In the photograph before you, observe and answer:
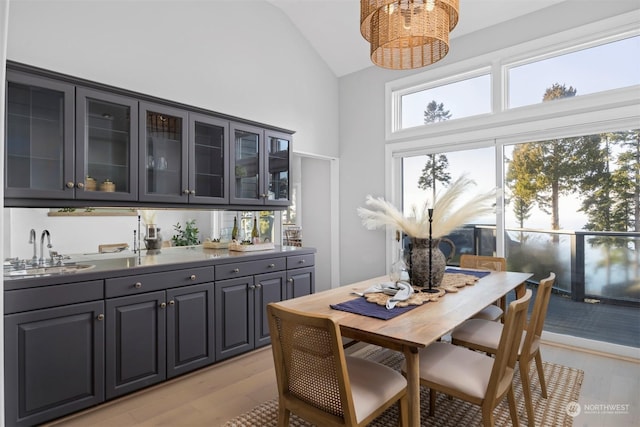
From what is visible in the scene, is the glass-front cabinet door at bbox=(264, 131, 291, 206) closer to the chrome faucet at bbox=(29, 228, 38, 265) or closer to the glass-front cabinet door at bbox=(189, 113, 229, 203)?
the glass-front cabinet door at bbox=(189, 113, 229, 203)

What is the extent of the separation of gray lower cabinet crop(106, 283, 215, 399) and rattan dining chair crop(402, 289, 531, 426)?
68.0 inches

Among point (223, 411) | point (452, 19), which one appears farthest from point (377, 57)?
point (223, 411)

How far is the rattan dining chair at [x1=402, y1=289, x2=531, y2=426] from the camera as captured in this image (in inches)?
61.9

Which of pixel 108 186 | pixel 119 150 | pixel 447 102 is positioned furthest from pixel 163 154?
pixel 447 102

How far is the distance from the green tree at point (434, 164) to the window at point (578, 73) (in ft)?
2.54

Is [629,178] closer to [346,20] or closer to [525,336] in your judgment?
[525,336]

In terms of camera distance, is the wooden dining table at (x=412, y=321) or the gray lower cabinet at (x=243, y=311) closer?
the wooden dining table at (x=412, y=321)

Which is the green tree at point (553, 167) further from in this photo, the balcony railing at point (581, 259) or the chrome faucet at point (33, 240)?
the chrome faucet at point (33, 240)

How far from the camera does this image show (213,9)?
358 cm

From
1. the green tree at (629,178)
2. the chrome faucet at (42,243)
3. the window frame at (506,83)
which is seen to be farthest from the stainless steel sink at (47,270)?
the green tree at (629,178)

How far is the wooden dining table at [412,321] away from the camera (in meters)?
1.50

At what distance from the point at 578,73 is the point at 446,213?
2269 mm

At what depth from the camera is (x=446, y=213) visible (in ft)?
7.75

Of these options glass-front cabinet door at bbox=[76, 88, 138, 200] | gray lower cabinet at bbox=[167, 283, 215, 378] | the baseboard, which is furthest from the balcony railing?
glass-front cabinet door at bbox=[76, 88, 138, 200]
